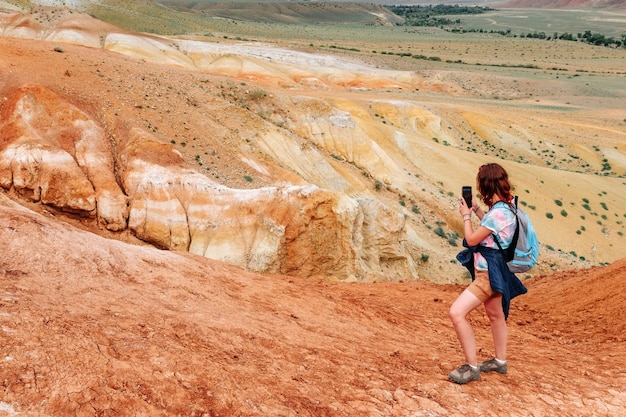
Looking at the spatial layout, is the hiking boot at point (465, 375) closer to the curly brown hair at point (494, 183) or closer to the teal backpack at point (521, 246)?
the teal backpack at point (521, 246)

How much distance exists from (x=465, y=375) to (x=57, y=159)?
13.2 meters

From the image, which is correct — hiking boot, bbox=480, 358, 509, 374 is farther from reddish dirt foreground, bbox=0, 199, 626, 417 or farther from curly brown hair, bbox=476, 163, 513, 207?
curly brown hair, bbox=476, 163, 513, 207

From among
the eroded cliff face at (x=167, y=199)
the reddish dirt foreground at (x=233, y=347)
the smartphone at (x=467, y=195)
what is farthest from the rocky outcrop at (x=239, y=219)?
the smartphone at (x=467, y=195)

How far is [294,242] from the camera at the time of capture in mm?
15156

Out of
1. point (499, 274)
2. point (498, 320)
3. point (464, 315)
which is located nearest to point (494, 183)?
point (499, 274)

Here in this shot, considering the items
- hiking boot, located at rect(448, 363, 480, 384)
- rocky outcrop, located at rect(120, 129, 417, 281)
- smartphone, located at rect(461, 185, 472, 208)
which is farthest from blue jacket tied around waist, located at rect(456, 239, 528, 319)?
rocky outcrop, located at rect(120, 129, 417, 281)

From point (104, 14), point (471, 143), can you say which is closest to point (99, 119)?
point (471, 143)

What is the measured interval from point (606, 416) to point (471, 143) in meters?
41.8

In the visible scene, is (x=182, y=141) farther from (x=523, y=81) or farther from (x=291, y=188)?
(x=523, y=81)

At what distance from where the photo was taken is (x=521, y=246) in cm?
526

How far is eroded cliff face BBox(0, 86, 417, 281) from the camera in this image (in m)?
14.6

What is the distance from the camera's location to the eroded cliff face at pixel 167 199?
1461cm

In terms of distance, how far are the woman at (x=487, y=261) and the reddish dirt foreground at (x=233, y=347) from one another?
645 mm

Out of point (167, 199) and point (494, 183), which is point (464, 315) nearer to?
point (494, 183)
